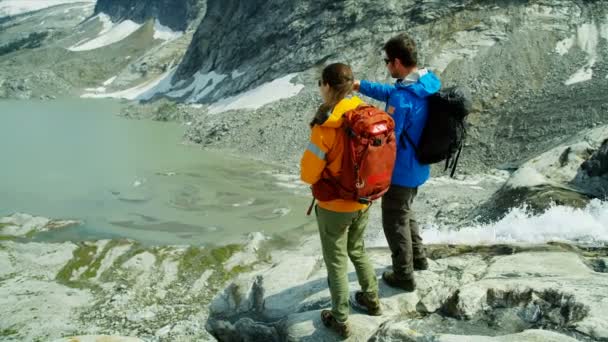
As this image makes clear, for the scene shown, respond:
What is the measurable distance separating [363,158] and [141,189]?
1720 cm

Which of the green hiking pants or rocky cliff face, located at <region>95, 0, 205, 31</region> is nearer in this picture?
the green hiking pants

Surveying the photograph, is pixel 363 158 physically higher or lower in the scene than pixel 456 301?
higher

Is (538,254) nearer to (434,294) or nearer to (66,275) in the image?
(434,294)

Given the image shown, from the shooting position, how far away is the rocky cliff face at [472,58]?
Answer: 2270cm

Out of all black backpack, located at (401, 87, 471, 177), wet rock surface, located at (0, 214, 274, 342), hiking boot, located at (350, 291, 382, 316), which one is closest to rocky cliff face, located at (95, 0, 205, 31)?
wet rock surface, located at (0, 214, 274, 342)

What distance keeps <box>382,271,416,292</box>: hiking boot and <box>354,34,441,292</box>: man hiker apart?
0.17 metres

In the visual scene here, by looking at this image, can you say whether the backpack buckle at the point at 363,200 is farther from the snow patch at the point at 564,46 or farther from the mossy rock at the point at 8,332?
the snow patch at the point at 564,46

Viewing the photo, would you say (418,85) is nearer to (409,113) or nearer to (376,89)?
(409,113)

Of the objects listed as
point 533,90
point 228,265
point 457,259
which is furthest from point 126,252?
point 533,90

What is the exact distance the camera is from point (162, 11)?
99.1m

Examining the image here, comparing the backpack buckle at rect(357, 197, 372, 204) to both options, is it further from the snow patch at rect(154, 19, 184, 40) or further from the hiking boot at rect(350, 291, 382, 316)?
the snow patch at rect(154, 19, 184, 40)

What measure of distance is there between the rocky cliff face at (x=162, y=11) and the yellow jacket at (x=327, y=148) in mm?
93583

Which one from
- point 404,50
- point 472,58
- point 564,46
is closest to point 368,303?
point 404,50

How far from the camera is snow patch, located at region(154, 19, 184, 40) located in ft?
299
